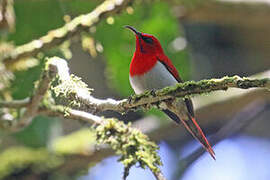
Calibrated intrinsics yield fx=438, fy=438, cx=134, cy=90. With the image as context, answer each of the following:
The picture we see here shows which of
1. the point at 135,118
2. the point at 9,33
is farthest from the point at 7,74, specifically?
the point at 135,118

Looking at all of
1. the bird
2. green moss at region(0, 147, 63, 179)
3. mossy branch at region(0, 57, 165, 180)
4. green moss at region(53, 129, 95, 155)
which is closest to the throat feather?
the bird

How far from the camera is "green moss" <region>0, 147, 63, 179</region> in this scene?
3.20 metres

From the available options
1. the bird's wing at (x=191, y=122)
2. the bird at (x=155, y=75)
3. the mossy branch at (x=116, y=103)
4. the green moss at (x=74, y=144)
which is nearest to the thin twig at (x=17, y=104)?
the mossy branch at (x=116, y=103)

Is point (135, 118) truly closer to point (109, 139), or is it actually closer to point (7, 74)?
point (7, 74)

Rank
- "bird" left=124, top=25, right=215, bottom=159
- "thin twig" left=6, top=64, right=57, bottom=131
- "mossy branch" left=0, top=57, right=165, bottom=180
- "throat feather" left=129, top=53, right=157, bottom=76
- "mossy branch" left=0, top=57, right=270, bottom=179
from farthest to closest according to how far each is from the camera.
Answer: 1. "throat feather" left=129, top=53, right=157, bottom=76
2. "bird" left=124, top=25, right=215, bottom=159
3. "thin twig" left=6, top=64, right=57, bottom=131
4. "mossy branch" left=0, top=57, right=165, bottom=180
5. "mossy branch" left=0, top=57, right=270, bottom=179

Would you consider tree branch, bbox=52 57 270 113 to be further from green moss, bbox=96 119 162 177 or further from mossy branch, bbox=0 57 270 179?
green moss, bbox=96 119 162 177

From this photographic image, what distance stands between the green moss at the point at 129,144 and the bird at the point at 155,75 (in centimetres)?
27

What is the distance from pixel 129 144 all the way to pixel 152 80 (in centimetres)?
52

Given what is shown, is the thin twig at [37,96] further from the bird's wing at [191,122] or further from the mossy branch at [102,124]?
the bird's wing at [191,122]

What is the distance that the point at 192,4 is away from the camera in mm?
3193

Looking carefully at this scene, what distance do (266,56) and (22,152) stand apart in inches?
97.5

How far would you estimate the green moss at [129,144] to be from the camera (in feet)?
5.39

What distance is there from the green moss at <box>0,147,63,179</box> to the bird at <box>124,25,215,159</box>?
3.98 feet

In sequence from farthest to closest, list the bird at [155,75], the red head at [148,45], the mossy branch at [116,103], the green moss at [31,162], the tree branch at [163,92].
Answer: the green moss at [31,162]
the red head at [148,45]
the bird at [155,75]
the mossy branch at [116,103]
the tree branch at [163,92]
